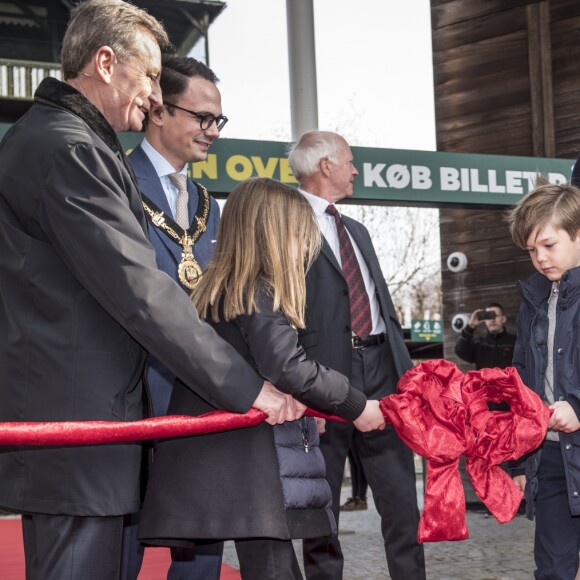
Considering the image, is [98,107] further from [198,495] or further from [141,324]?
[198,495]

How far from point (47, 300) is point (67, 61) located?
74 cm

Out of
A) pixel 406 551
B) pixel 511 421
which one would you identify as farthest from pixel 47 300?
pixel 406 551

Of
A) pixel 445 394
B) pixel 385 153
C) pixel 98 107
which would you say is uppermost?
pixel 385 153

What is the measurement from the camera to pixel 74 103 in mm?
2527

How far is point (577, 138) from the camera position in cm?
889

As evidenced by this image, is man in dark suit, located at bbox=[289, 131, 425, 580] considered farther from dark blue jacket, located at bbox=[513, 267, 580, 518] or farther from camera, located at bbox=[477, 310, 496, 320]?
camera, located at bbox=[477, 310, 496, 320]

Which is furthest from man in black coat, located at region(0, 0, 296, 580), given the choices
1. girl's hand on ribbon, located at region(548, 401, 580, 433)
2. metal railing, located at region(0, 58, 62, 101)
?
metal railing, located at region(0, 58, 62, 101)

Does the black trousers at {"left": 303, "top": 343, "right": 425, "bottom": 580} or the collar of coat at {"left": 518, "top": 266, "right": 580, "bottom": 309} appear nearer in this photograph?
the collar of coat at {"left": 518, "top": 266, "right": 580, "bottom": 309}

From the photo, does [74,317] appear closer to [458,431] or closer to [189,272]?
[189,272]

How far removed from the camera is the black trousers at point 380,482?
4297mm

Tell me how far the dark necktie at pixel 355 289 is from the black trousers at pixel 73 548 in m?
2.25

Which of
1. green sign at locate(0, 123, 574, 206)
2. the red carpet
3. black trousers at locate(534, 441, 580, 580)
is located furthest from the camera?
green sign at locate(0, 123, 574, 206)

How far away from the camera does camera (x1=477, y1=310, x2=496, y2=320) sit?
8.68 meters

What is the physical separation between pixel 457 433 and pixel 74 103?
142cm
